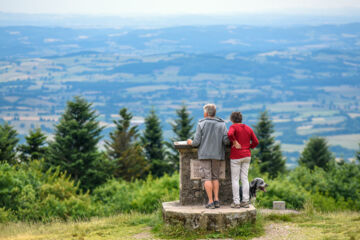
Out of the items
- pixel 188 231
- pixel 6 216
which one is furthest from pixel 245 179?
pixel 6 216

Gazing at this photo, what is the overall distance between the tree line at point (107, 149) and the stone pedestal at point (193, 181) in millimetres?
17113

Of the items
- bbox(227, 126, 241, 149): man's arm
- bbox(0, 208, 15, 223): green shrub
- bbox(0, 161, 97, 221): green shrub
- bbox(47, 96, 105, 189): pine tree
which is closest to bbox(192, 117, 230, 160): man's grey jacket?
bbox(227, 126, 241, 149): man's arm

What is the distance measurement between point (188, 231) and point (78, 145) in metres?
37.9

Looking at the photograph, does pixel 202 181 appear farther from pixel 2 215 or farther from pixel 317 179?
pixel 317 179

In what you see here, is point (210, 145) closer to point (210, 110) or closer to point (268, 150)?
point (210, 110)

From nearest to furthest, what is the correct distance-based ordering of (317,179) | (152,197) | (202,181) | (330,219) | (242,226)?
(242,226), (202,181), (330,219), (152,197), (317,179)

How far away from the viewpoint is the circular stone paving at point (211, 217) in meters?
10.3

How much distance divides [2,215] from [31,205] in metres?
2.05

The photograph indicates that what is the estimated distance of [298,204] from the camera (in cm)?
2255

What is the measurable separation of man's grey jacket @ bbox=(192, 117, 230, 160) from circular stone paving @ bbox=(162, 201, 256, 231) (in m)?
1.15

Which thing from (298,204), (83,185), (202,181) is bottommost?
(83,185)

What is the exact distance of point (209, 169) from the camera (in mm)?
10758

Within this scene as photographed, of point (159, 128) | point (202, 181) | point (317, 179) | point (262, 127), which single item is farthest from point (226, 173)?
point (262, 127)

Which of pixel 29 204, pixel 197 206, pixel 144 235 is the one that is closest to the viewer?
pixel 144 235
